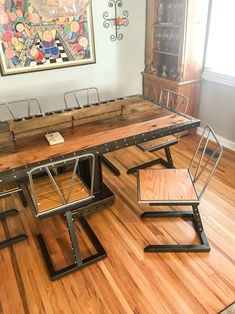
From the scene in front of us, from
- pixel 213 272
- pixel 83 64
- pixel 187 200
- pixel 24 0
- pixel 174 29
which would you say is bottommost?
pixel 213 272

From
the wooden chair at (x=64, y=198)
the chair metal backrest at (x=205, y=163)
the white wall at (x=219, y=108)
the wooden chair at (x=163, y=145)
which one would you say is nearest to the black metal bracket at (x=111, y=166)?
the wooden chair at (x=163, y=145)

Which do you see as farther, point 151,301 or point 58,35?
point 58,35

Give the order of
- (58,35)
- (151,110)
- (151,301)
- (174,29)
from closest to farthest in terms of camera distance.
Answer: (151,301), (151,110), (58,35), (174,29)

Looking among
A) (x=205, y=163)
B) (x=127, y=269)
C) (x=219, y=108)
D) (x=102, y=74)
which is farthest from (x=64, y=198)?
(x=219, y=108)

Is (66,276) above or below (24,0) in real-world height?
below

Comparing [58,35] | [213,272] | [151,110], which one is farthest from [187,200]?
[58,35]

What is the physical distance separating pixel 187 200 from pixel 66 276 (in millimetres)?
961

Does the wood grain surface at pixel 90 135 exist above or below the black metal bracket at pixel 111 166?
above

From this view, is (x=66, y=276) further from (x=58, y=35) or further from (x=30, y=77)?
(x=58, y=35)

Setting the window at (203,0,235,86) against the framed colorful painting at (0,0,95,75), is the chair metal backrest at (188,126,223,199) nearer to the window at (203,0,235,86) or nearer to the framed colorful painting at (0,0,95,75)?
the window at (203,0,235,86)

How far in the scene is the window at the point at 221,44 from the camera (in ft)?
9.48

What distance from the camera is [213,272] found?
1785 millimetres

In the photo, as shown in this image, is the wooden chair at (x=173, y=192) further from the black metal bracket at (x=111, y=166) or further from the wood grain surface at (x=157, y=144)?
the black metal bracket at (x=111, y=166)

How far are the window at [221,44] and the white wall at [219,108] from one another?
0.11 meters
